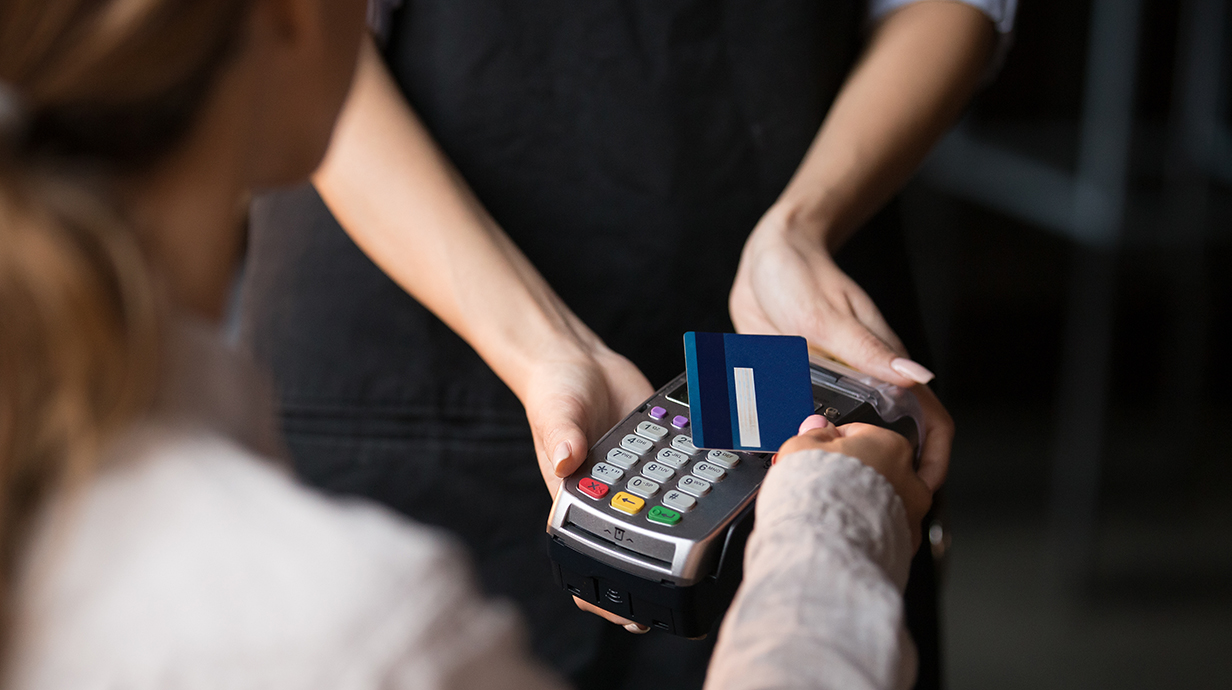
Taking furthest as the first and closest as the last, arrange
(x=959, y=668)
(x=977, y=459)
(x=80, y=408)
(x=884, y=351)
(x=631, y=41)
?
(x=977, y=459), (x=959, y=668), (x=631, y=41), (x=884, y=351), (x=80, y=408)

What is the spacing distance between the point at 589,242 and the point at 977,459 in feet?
4.98

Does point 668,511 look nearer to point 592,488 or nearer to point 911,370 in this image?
point 592,488

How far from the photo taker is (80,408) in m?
0.32

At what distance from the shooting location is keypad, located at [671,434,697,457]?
48 cm

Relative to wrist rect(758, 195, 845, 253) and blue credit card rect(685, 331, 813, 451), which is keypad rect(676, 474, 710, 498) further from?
wrist rect(758, 195, 845, 253)

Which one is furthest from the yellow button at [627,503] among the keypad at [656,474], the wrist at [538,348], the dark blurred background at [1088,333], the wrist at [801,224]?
the dark blurred background at [1088,333]

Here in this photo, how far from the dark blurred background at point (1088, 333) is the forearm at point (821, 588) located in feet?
4.50

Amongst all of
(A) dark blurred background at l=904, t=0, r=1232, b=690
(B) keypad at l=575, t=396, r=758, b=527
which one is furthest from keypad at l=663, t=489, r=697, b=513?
(A) dark blurred background at l=904, t=0, r=1232, b=690

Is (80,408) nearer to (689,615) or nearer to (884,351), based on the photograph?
(689,615)

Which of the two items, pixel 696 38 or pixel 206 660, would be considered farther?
pixel 696 38

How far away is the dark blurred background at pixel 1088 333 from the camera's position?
5.73ft

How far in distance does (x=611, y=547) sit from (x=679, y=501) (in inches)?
1.4

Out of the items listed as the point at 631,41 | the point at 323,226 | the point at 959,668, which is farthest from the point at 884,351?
the point at 959,668

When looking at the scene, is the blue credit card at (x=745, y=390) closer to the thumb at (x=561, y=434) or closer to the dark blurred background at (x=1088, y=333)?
the thumb at (x=561, y=434)
